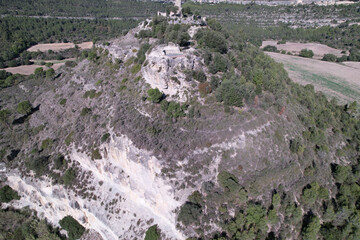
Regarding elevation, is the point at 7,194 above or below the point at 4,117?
below

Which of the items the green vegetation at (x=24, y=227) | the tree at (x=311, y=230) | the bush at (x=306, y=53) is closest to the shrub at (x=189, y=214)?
the tree at (x=311, y=230)

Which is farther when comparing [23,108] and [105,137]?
[23,108]

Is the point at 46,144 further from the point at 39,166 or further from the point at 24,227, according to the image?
the point at 24,227

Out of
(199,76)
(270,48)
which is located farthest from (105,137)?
(270,48)

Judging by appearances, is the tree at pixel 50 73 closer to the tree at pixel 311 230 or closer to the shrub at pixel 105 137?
the shrub at pixel 105 137

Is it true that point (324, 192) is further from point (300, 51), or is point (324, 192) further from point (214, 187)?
point (300, 51)

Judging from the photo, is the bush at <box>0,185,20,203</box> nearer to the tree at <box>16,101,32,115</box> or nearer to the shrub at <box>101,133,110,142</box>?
the tree at <box>16,101,32,115</box>

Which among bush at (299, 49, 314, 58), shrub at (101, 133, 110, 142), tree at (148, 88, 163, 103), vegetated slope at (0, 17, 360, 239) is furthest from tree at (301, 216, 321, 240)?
bush at (299, 49, 314, 58)
